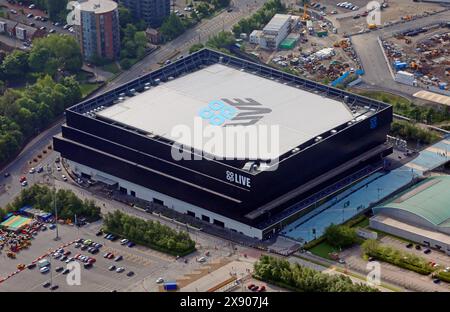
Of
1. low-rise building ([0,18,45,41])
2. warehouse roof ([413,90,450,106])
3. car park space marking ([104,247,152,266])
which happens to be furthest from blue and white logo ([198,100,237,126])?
low-rise building ([0,18,45,41])

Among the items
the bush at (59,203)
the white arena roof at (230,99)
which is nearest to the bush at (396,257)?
the white arena roof at (230,99)

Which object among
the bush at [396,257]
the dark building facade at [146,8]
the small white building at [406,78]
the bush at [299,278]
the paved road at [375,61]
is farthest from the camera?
the dark building facade at [146,8]

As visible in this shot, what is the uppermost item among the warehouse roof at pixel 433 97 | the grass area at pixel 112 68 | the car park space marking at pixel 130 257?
the warehouse roof at pixel 433 97

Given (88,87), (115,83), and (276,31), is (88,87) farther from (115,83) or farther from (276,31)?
(276,31)

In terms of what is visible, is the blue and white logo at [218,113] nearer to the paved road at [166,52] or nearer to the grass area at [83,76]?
the paved road at [166,52]
